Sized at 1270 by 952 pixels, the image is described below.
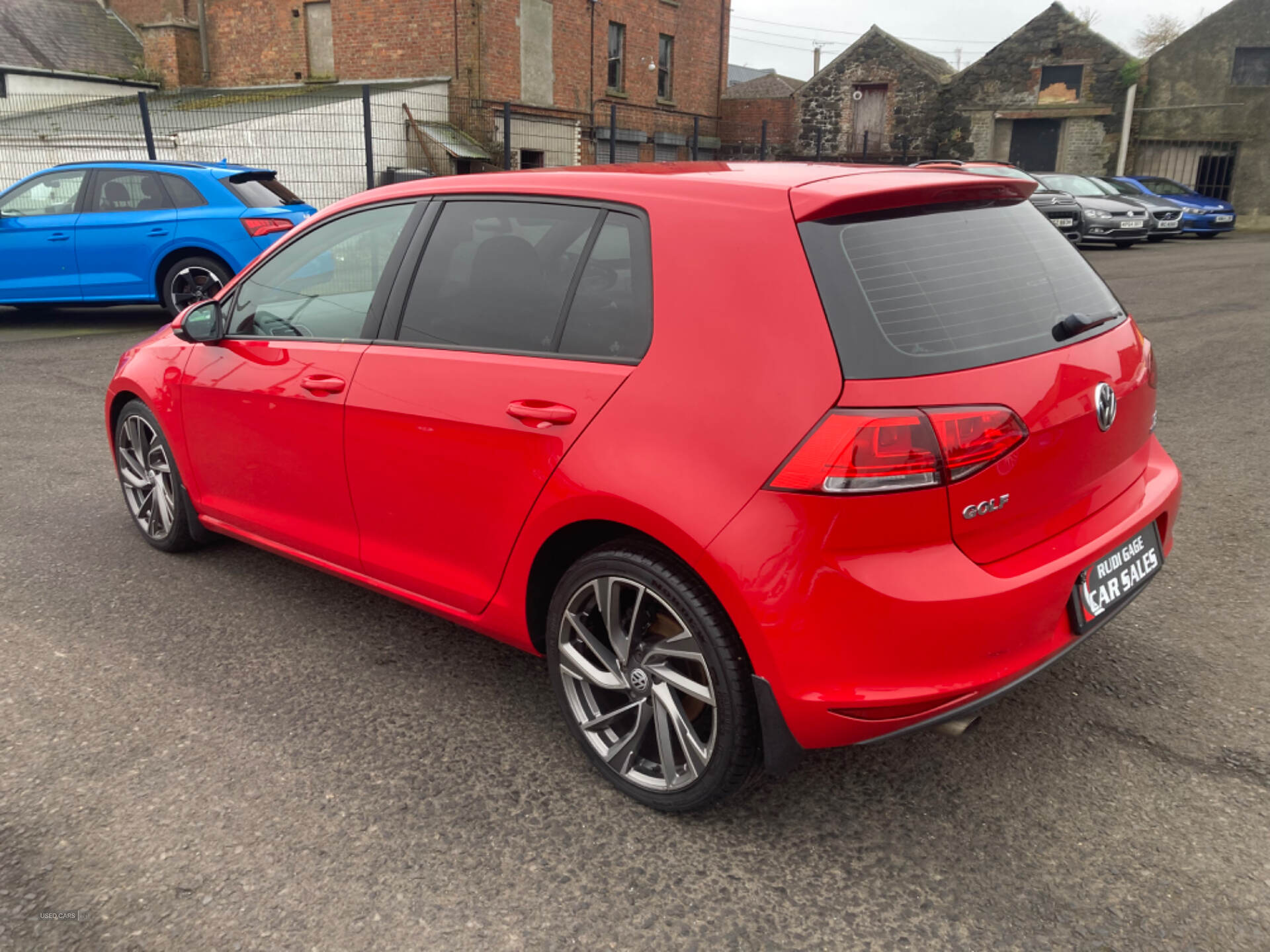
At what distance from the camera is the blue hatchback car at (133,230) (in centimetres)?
1046

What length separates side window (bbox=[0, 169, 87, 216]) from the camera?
10.8 meters

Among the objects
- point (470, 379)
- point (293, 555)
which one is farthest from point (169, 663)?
point (470, 379)

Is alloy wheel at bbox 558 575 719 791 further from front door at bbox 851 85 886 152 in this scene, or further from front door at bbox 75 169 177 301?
front door at bbox 851 85 886 152

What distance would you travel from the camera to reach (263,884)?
2.41 meters

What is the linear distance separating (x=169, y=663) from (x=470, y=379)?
1.58m

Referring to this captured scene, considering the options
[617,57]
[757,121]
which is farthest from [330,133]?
[757,121]

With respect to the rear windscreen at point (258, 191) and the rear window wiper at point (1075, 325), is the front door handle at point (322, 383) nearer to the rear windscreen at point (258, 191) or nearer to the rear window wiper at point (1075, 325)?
the rear window wiper at point (1075, 325)

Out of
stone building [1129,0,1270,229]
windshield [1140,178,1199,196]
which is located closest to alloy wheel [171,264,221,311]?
windshield [1140,178,1199,196]

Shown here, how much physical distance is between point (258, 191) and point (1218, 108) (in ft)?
107

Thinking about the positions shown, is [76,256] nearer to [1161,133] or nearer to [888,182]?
[888,182]

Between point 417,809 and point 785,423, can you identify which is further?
point 417,809

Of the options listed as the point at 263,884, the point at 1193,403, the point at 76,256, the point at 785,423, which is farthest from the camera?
the point at 76,256

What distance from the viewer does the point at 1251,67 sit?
106 feet

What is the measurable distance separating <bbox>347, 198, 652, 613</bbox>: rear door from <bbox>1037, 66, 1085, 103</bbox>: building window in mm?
36271
